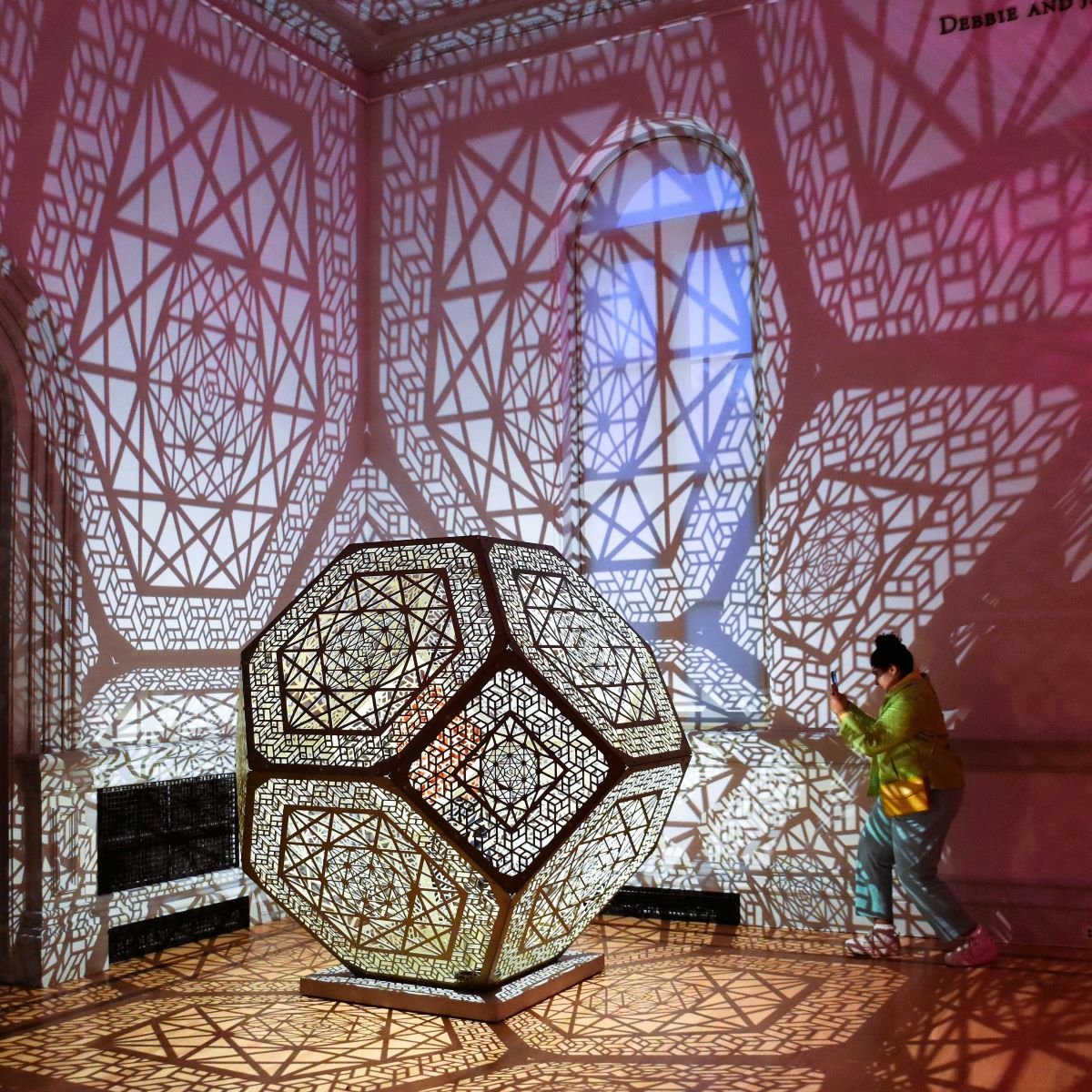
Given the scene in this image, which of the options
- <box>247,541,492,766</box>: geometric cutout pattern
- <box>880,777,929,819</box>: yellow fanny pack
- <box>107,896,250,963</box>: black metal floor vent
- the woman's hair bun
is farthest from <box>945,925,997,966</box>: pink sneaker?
<box>107,896,250,963</box>: black metal floor vent

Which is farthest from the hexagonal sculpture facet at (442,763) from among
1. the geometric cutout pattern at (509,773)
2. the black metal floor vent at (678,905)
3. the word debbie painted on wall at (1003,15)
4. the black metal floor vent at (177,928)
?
the word debbie painted on wall at (1003,15)

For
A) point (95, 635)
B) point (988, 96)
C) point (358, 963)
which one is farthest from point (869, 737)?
point (95, 635)

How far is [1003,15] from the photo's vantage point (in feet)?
16.5

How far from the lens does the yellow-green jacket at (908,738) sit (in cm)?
447

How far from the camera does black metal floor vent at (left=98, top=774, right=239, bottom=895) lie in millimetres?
4719

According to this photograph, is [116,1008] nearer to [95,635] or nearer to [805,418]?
[95,635]

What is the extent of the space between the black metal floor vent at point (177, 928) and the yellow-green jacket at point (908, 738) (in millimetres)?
2658

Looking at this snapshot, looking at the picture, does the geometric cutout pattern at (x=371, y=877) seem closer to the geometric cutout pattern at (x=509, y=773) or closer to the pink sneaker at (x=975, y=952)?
the geometric cutout pattern at (x=509, y=773)

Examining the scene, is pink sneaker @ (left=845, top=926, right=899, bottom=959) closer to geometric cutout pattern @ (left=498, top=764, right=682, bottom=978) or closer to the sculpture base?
geometric cutout pattern @ (left=498, top=764, right=682, bottom=978)

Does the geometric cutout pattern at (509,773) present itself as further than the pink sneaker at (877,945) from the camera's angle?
No

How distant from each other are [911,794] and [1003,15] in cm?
316

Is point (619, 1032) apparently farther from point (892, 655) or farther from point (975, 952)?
point (892, 655)

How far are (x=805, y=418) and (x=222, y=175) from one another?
9.31 feet

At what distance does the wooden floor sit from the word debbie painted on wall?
12.1 feet
